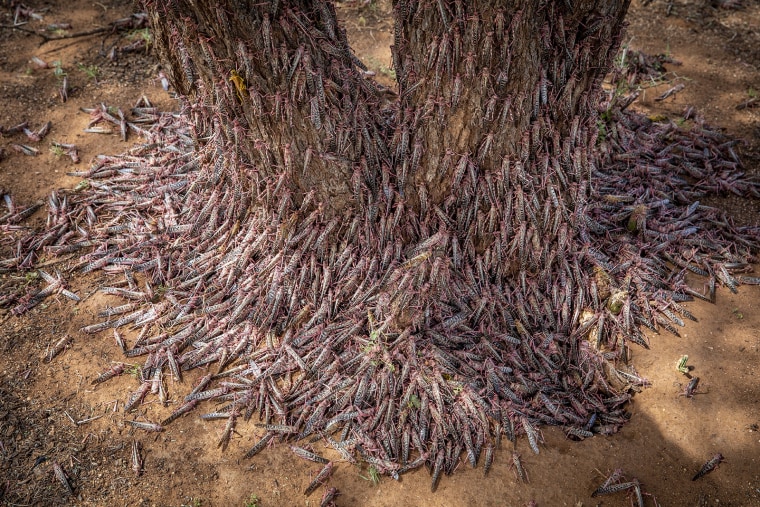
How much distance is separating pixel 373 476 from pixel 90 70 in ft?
22.0

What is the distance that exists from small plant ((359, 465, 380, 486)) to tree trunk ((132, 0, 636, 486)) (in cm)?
7

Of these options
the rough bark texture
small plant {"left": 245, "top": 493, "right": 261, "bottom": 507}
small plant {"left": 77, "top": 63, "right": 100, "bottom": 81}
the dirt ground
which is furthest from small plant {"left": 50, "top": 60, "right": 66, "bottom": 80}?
small plant {"left": 245, "top": 493, "right": 261, "bottom": 507}

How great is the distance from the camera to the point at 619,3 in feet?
12.5

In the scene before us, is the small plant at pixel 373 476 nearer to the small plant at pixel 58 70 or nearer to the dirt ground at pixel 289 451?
the dirt ground at pixel 289 451

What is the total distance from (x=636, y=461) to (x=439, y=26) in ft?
12.0

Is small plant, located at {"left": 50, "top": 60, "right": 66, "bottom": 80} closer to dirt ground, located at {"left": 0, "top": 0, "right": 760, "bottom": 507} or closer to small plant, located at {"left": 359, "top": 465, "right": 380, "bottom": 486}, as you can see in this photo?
dirt ground, located at {"left": 0, "top": 0, "right": 760, "bottom": 507}

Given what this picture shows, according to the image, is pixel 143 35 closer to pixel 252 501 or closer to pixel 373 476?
pixel 252 501

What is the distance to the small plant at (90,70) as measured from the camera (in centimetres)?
717

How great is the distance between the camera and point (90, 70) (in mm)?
7211

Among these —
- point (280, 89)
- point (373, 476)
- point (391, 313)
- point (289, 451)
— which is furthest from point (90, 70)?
point (373, 476)

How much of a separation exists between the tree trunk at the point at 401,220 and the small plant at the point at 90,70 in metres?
3.57

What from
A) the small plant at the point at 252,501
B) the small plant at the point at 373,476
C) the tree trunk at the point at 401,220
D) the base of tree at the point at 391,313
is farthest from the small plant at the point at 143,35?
the small plant at the point at 373,476

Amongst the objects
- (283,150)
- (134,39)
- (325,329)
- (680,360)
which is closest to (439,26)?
(283,150)

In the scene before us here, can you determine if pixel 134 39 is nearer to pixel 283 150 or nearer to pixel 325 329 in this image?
pixel 283 150
